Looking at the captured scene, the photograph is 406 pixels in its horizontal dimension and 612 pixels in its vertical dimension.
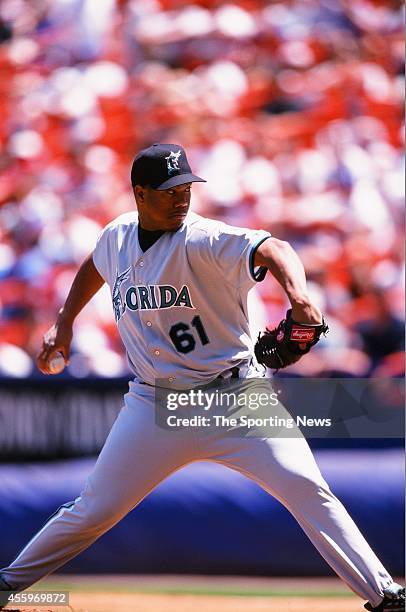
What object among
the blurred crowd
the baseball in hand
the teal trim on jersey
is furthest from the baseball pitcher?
the blurred crowd

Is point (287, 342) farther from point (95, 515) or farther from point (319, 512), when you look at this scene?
point (95, 515)

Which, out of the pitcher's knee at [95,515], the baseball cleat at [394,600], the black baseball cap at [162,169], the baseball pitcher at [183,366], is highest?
the black baseball cap at [162,169]

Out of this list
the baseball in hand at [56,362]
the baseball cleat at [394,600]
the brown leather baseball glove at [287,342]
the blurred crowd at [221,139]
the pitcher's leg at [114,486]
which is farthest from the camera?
the blurred crowd at [221,139]

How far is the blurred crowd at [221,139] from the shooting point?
16.7ft

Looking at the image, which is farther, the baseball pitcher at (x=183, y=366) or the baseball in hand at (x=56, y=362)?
the baseball in hand at (x=56, y=362)

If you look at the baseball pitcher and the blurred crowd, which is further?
the blurred crowd

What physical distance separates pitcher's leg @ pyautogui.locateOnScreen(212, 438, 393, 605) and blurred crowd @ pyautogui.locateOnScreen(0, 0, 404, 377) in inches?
76.3

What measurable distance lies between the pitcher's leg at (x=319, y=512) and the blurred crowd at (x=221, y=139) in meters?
1.94

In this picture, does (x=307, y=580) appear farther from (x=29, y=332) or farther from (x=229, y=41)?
(x=229, y=41)

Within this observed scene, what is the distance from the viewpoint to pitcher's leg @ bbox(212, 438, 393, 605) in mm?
2795

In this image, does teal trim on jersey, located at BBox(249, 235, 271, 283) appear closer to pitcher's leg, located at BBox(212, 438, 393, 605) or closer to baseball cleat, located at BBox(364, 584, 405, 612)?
pitcher's leg, located at BBox(212, 438, 393, 605)

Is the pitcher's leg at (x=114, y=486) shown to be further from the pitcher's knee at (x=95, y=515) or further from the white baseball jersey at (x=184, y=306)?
the white baseball jersey at (x=184, y=306)

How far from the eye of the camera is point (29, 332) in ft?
16.5

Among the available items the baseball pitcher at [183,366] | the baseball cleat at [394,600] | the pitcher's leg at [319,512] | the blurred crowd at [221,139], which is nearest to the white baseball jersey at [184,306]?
the baseball pitcher at [183,366]
